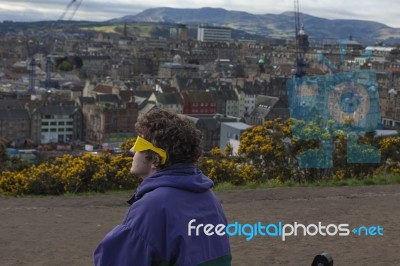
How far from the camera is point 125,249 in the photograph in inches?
85.3

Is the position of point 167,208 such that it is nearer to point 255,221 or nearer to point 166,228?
point 166,228

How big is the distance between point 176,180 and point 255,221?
4.22m

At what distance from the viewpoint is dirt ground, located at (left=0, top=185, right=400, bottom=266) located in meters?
5.16

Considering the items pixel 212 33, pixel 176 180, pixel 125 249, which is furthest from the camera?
pixel 212 33

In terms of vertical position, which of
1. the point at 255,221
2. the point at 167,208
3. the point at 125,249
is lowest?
the point at 255,221

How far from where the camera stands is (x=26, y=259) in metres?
5.11

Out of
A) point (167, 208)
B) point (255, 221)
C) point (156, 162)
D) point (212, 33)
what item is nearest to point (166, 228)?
point (167, 208)

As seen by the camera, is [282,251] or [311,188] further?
[311,188]

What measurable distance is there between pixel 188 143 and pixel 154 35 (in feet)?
518

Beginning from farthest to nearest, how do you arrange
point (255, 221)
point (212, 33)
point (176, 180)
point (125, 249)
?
point (212, 33) < point (255, 221) < point (176, 180) < point (125, 249)

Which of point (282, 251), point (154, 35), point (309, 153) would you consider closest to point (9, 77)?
point (309, 153)

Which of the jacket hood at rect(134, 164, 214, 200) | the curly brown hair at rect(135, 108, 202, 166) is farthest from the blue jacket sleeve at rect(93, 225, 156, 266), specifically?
the curly brown hair at rect(135, 108, 202, 166)

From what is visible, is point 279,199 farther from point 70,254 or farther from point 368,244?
point 70,254

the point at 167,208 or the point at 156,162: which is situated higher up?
the point at 156,162
